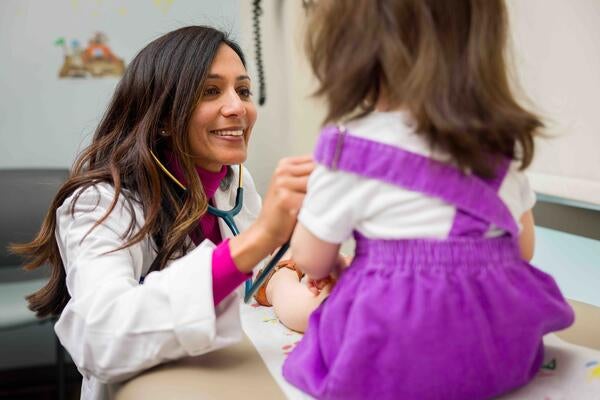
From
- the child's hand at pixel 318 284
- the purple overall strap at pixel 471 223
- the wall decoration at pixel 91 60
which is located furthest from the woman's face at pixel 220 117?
the wall decoration at pixel 91 60

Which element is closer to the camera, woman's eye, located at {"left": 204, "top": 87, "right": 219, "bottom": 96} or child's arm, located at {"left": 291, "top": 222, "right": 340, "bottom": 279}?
child's arm, located at {"left": 291, "top": 222, "right": 340, "bottom": 279}

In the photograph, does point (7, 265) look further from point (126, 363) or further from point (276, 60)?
point (126, 363)

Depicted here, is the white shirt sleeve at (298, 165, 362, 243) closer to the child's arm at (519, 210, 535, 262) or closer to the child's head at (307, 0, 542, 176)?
the child's head at (307, 0, 542, 176)

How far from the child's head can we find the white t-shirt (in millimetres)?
22

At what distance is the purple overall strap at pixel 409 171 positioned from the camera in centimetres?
71

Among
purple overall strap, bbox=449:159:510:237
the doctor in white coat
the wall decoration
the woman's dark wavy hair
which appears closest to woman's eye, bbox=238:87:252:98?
the doctor in white coat

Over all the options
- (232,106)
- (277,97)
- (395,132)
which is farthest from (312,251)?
(277,97)

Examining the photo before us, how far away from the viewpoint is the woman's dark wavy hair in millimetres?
1221

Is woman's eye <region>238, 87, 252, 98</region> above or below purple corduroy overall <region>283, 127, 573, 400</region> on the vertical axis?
above

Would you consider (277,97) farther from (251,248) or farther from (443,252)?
(443,252)

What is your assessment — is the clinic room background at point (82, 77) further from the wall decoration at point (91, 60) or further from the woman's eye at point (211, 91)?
the woman's eye at point (211, 91)

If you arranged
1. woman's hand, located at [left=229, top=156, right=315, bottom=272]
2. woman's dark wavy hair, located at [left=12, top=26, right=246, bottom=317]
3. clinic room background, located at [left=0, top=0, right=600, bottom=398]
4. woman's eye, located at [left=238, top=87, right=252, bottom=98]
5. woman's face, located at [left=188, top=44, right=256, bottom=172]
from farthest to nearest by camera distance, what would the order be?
clinic room background, located at [left=0, top=0, right=600, bottom=398]
woman's eye, located at [left=238, top=87, right=252, bottom=98]
woman's face, located at [left=188, top=44, right=256, bottom=172]
woman's dark wavy hair, located at [left=12, top=26, right=246, bottom=317]
woman's hand, located at [left=229, top=156, right=315, bottom=272]

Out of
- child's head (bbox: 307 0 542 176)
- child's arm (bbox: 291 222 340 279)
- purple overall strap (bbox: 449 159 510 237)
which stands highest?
child's head (bbox: 307 0 542 176)

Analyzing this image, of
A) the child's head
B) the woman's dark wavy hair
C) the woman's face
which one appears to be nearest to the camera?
the child's head
